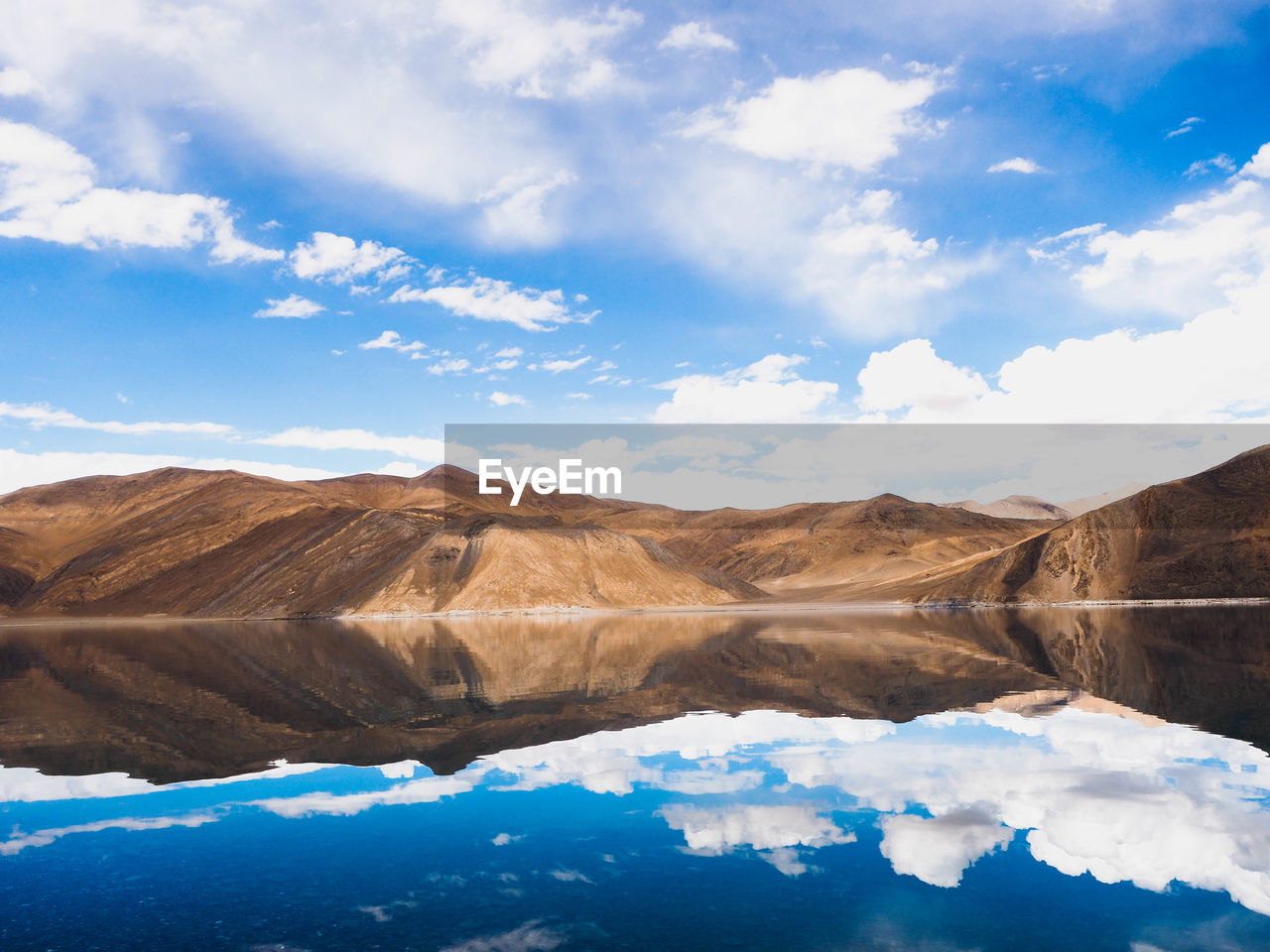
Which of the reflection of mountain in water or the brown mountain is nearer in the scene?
the reflection of mountain in water

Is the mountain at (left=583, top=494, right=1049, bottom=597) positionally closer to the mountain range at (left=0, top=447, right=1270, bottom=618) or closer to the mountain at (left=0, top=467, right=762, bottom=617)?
the mountain range at (left=0, top=447, right=1270, bottom=618)

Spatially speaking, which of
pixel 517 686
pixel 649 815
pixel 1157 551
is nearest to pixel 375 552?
pixel 517 686

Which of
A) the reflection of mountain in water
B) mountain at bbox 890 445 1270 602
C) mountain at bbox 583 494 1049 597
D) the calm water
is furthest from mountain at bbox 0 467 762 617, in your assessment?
the calm water

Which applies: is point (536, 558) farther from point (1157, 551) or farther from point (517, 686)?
point (517, 686)

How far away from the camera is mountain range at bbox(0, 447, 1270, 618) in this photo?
93.0 metres

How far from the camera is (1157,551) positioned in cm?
9212

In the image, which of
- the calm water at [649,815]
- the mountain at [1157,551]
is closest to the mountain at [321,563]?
the mountain at [1157,551]

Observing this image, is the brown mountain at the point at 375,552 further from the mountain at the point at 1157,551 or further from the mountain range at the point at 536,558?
the mountain at the point at 1157,551

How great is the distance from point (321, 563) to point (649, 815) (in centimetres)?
10868

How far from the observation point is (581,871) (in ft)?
34.4

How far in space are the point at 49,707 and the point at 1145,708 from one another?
30.3 meters

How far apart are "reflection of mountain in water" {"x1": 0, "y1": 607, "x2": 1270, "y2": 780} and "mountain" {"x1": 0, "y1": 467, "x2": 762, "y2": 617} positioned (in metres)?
48.8

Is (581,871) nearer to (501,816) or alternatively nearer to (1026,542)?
(501,816)

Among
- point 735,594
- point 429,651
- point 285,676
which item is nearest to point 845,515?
point 735,594
